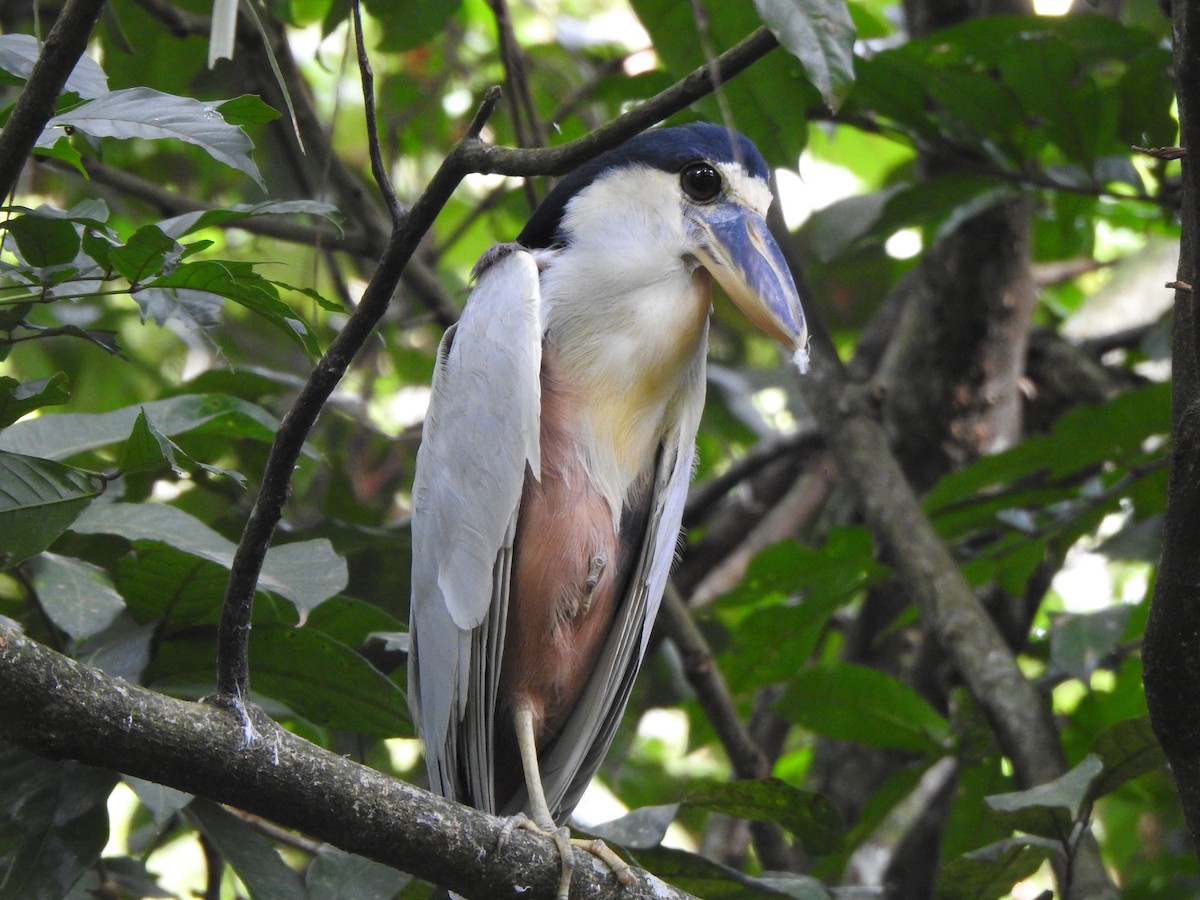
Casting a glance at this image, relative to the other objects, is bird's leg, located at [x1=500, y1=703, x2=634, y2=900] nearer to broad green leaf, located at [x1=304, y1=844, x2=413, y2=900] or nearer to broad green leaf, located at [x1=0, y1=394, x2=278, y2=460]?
broad green leaf, located at [x1=304, y1=844, x2=413, y2=900]

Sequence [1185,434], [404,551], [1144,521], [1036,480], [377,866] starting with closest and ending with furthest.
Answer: [1185,434] → [377,866] → [1144,521] → [404,551] → [1036,480]

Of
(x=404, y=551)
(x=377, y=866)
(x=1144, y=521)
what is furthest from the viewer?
(x=404, y=551)

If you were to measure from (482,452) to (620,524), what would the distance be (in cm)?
34

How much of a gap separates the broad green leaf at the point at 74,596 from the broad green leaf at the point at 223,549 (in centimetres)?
7

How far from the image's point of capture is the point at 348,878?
198 centimetres

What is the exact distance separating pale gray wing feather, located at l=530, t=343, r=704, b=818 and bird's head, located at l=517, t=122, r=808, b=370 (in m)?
0.25

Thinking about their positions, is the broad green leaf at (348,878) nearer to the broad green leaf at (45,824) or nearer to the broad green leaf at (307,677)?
the broad green leaf at (307,677)

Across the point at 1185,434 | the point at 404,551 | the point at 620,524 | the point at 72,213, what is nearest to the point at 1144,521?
the point at 620,524

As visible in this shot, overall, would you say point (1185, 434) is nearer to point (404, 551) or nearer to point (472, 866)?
point (472, 866)

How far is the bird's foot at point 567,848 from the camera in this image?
1788mm

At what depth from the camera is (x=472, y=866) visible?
1.62m

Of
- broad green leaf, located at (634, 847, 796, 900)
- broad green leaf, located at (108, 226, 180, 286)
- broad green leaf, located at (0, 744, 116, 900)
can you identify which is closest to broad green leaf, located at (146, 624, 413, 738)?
broad green leaf, located at (0, 744, 116, 900)

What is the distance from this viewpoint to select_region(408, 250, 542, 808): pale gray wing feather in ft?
7.23

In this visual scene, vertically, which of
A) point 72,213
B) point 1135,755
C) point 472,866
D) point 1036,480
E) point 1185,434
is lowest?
point 472,866
